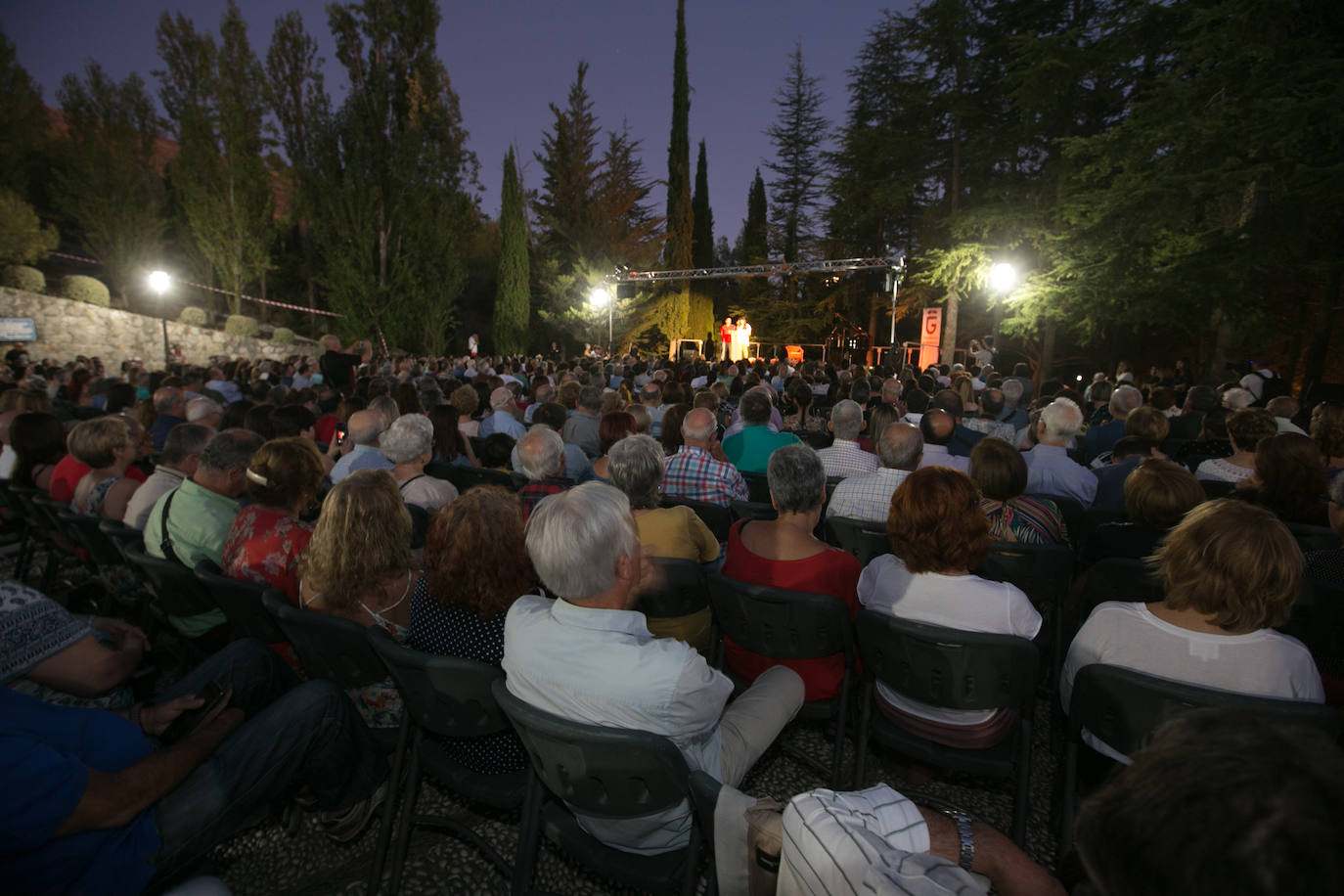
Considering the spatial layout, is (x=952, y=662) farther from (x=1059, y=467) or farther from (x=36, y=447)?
(x=36, y=447)

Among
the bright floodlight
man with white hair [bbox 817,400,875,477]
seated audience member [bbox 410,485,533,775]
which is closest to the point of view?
seated audience member [bbox 410,485,533,775]

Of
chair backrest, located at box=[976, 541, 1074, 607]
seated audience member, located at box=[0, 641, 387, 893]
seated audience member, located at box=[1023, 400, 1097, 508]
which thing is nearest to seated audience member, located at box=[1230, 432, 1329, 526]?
seated audience member, located at box=[1023, 400, 1097, 508]

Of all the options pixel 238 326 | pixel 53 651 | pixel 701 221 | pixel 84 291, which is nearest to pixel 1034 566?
pixel 53 651

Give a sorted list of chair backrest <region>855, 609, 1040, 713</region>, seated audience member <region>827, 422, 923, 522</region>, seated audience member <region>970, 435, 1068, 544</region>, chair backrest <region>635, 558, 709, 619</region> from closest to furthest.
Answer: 1. chair backrest <region>855, 609, 1040, 713</region>
2. chair backrest <region>635, 558, 709, 619</region>
3. seated audience member <region>970, 435, 1068, 544</region>
4. seated audience member <region>827, 422, 923, 522</region>

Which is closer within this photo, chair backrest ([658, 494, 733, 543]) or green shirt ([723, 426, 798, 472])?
chair backrest ([658, 494, 733, 543])

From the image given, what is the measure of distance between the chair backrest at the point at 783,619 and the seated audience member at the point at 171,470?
2.83 metres

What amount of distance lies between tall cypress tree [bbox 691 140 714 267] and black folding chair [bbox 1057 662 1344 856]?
30.1 m

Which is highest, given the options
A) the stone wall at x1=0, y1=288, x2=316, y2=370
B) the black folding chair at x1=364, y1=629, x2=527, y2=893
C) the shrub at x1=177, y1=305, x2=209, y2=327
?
the shrub at x1=177, y1=305, x2=209, y2=327

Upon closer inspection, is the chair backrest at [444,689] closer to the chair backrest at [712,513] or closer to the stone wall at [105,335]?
the chair backrest at [712,513]

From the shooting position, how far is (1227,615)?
1.72 metres

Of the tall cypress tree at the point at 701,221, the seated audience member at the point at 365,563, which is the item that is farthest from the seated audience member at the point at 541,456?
the tall cypress tree at the point at 701,221

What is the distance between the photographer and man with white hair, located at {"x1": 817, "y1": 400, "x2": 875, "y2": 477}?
4.38 meters

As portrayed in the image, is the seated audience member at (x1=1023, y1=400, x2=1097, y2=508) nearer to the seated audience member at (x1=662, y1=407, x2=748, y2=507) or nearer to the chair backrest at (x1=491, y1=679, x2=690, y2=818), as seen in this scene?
the seated audience member at (x1=662, y1=407, x2=748, y2=507)

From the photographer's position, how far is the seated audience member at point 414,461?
11.5 feet
